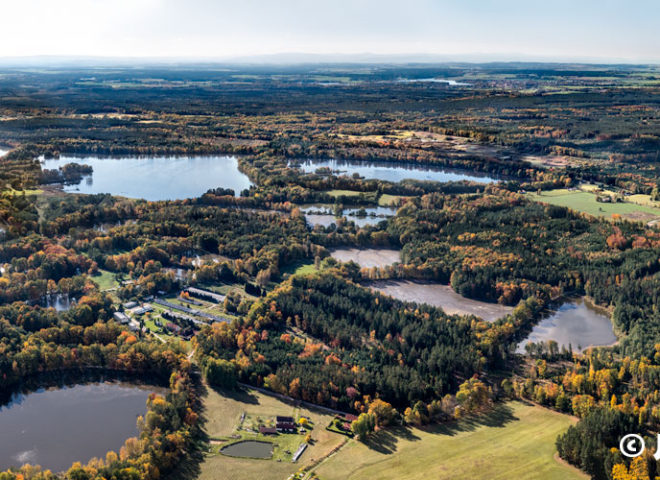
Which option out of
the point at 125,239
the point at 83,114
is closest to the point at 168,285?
the point at 125,239

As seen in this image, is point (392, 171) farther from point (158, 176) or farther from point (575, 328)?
point (575, 328)

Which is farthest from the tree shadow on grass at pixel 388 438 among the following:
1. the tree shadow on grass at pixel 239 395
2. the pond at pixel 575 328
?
the pond at pixel 575 328

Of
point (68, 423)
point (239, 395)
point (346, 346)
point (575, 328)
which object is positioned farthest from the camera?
point (575, 328)

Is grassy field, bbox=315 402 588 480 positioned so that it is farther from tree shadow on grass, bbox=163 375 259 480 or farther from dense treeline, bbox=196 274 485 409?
tree shadow on grass, bbox=163 375 259 480

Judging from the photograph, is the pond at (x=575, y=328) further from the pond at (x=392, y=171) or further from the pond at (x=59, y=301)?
the pond at (x=392, y=171)

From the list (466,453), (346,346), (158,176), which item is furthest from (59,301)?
(158,176)
